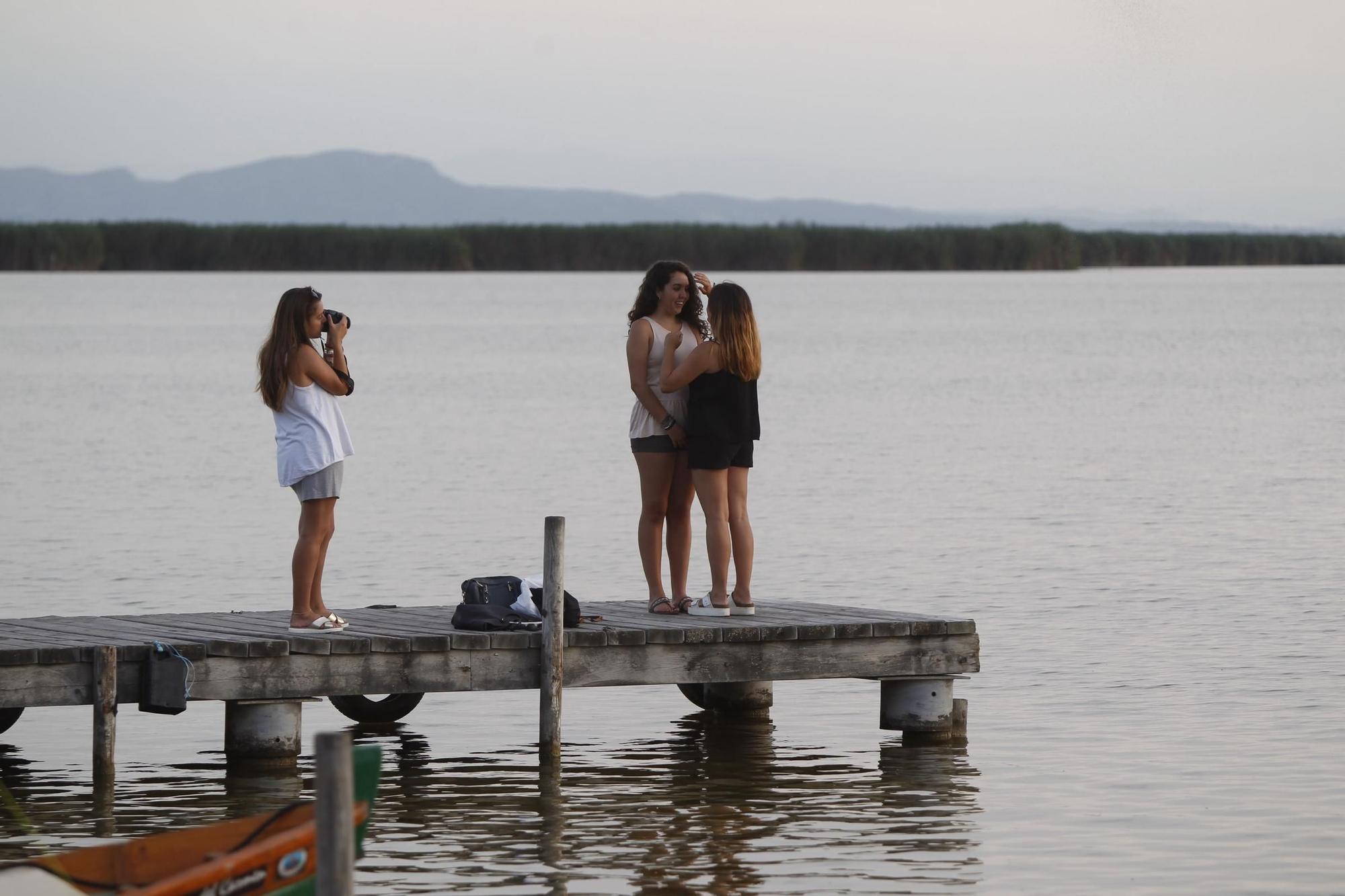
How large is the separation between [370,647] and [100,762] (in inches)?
55.6

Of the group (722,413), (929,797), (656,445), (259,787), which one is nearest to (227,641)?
(259,787)

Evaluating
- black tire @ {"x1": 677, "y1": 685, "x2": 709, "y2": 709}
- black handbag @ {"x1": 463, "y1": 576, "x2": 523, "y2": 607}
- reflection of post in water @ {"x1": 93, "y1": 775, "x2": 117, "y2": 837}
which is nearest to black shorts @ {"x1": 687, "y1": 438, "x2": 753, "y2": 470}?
black handbag @ {"x1": 463, "y1": 576, "x2": 523, "y2": 607}

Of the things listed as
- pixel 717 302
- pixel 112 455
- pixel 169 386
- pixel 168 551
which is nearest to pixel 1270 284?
pixel 169 386

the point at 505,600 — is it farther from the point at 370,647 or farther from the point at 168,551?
the point at 168,551

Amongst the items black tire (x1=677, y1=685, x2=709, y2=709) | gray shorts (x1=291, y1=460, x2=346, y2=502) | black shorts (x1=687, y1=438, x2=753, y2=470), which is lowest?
black tire (x1=677, y1=685, x2=709, y2=709)

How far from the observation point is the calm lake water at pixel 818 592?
9484 mm

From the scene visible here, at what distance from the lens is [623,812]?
10008 millimetres

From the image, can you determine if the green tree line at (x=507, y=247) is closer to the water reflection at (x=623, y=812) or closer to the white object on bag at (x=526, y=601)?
the water reflection at (x=623, y=812)

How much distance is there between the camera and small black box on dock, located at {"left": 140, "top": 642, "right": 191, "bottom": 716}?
9.59 m

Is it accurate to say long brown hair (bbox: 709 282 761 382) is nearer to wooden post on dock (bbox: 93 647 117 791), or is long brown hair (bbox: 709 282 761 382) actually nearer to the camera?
the camera

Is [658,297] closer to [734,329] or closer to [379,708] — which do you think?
[734,329]

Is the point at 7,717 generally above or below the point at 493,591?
below

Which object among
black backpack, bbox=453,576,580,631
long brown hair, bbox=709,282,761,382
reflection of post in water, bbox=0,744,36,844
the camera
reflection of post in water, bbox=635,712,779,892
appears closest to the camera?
reflection of post in water, bbox=635,712,779,892

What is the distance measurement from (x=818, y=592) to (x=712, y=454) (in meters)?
6.56
